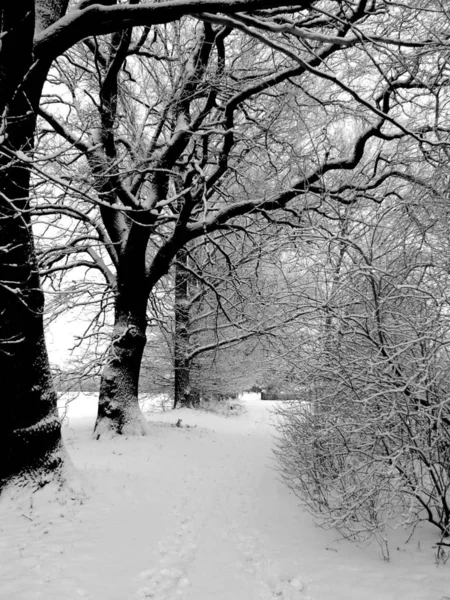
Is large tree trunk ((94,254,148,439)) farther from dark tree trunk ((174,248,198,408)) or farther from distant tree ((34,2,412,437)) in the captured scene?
dark tree trunk ((174,248,198,408))

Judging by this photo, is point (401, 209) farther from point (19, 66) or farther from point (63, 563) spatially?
point (63, 563)

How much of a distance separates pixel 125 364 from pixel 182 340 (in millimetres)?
5950

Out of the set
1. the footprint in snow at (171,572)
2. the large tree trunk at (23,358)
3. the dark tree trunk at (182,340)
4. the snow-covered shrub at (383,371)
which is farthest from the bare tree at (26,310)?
the dark tree trunk at (182,340)

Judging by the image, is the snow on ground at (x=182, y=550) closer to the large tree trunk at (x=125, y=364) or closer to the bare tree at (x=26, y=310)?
the bare tree at (x=26, y=310)

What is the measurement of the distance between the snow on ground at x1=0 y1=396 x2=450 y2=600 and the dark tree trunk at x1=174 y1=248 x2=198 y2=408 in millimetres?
7939

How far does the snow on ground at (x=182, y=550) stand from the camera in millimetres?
3289

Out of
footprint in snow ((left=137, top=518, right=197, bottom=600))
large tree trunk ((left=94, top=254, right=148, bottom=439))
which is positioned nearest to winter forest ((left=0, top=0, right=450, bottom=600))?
footprint in snow ((left=137, top=518, right=197, bottom=600))

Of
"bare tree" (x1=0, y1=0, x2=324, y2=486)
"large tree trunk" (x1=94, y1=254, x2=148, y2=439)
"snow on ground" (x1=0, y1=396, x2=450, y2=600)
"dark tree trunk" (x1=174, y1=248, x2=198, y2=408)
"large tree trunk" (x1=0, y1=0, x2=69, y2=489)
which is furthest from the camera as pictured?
"dark tree trunk" (x1=174, y1=248, x2=198, y2=408)

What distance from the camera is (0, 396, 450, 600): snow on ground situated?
3289 mm

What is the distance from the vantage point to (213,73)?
661 cm

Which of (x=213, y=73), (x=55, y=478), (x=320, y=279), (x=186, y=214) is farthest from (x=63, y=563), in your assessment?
(x=213, y=73)

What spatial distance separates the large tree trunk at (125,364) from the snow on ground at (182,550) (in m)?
1.70

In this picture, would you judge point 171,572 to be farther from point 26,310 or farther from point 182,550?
point 26,310

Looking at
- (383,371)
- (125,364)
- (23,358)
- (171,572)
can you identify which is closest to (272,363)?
(383,371)
